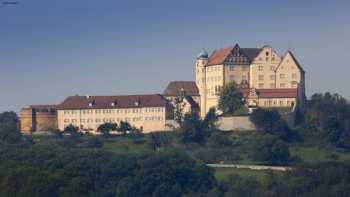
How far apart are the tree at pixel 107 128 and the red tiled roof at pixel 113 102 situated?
3.13 metres

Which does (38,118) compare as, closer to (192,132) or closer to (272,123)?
(192,132)

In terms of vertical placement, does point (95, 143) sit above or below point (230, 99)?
below

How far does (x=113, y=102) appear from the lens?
113250 millimetres

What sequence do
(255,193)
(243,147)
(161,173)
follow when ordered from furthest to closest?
(243,147) → (161,173) → (255,193)

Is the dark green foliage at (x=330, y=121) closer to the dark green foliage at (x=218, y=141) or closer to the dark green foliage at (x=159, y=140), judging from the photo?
the dark green foliage at (x=218, y=141)

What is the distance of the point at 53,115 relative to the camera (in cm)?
11400

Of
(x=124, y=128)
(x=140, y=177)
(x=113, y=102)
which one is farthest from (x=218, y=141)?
(x=140, y=177)

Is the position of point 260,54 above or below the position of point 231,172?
above

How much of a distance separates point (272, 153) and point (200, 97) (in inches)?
707

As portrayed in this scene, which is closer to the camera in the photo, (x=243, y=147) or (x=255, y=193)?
(x=255, y=193)

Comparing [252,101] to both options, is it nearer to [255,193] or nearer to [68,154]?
[68,154]

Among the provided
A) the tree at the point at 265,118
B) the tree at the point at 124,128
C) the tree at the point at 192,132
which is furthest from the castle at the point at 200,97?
the tree at the point at 192,132

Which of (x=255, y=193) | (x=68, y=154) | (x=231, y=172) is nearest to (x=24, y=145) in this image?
(x=68, y=154)

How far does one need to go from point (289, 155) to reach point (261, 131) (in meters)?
8.00
